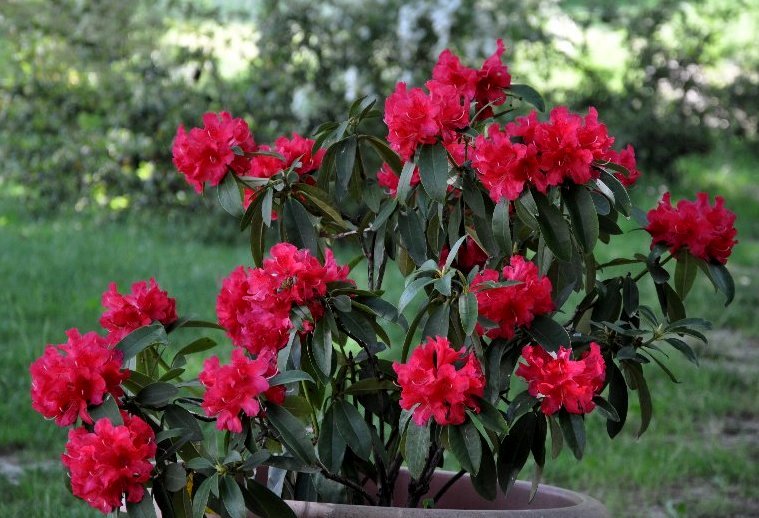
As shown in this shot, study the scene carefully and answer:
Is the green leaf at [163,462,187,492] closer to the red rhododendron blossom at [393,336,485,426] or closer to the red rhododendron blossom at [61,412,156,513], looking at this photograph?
the red rhododendron blossom at [61,412,156,513]

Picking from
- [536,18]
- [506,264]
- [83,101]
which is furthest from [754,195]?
[506,264]

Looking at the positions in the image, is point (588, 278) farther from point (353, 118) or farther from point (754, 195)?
point (754, 195)

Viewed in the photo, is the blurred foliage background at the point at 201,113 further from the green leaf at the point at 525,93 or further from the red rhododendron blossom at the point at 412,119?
the red rhododendron blossom at the point at 412,119

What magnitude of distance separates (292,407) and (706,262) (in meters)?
0.76

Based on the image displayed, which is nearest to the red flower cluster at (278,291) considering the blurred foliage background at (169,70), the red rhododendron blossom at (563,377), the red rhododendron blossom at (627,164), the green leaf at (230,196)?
the green leaf at (230,196)

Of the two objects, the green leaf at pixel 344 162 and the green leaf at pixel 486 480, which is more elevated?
the green leaf at pixel 344 162

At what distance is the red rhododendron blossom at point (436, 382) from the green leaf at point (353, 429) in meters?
0.19

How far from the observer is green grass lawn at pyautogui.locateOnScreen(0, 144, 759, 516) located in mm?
3236

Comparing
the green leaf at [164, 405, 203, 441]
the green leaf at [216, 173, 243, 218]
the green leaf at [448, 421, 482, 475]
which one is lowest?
the green leaf at [164, 405, 203, 441]

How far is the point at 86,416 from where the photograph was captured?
1.58 m

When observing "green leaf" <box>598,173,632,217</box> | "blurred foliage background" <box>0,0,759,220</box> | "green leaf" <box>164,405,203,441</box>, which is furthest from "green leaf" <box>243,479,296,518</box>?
"blurred foliage background" <box>0,0,759,220</box>

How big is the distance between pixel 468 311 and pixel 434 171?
0.76 feet

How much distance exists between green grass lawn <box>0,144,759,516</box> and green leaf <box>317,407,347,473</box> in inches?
13.4

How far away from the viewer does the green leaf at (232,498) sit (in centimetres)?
156
